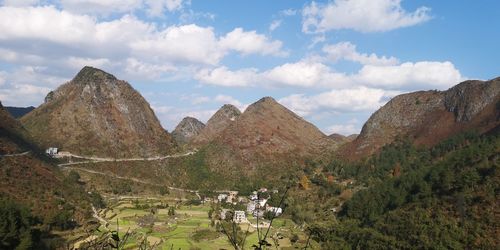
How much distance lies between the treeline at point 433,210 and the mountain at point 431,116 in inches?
890

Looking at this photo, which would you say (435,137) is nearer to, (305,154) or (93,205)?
(305,154)

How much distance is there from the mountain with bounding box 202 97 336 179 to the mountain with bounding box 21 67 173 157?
1690cm

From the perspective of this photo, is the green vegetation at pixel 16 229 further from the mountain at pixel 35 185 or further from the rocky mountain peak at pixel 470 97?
the rocky mountain peak at pixel 470 97

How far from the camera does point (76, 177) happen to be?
3578 inches

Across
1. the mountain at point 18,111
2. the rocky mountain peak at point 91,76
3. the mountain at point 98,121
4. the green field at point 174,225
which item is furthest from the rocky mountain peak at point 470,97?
the mountain at point 18,111

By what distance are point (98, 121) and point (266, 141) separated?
1844 inches

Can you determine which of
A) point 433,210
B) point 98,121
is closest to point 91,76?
point 98,121

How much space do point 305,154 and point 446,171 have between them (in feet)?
221

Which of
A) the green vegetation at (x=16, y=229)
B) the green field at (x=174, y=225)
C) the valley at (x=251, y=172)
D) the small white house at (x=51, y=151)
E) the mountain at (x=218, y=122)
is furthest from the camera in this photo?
the mountain at (x=218, y=122)

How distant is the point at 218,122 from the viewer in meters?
170

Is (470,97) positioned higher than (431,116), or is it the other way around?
(470,97)

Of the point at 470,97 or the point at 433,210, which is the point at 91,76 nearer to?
the point at 470,97

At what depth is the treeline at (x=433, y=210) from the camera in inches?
2083

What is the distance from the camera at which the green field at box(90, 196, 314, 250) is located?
56406mm
